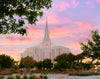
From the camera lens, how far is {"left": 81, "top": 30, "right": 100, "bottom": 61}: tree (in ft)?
104

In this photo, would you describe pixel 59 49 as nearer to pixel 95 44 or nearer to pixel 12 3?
pixel 95 44

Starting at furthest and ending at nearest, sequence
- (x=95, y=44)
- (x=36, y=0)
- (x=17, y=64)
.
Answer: (x=17, y=64), (x=95, y=44), (x=36, y=0)

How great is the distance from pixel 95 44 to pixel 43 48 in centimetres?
3806

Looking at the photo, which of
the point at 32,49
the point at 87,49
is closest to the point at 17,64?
the point at 87,49

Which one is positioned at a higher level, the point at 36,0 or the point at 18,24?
the point at 36,0

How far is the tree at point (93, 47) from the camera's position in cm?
3162

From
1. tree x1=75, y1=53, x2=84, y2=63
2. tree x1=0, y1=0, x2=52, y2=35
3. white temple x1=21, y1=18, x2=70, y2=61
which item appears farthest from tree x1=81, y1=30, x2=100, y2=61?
white temple x1=21, y1=18, x2=70, y2=61

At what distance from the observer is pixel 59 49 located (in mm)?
67125

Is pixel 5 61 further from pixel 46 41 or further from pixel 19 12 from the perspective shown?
pixel 46 41

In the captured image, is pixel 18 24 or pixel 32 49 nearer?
pixel 18 24

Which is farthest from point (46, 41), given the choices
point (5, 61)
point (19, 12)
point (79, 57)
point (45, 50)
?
point (19, 12)

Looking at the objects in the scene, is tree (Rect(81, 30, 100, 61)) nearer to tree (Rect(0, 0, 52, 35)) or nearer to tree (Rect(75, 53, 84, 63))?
tree (Rect(75, 53, 84, 63))

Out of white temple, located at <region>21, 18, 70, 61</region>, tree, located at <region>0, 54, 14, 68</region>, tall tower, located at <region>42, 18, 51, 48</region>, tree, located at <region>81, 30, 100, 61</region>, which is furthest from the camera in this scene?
white temple, located at <region>21, 18, 70, 61</region>

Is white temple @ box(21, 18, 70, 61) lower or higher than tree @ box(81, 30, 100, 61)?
higher
